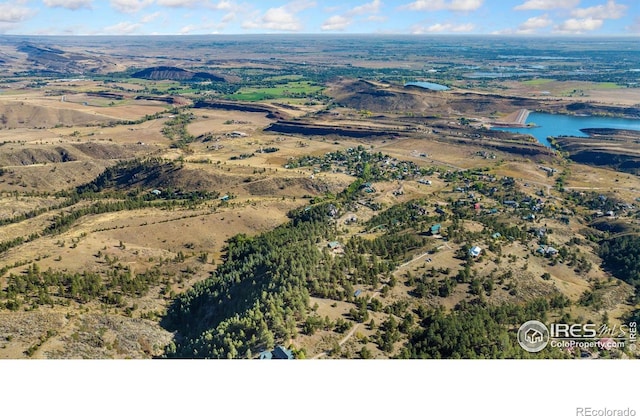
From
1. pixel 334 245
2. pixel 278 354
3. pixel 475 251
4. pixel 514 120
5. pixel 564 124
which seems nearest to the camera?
pixel 278 354

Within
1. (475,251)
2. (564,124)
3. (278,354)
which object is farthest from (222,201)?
(564,124)

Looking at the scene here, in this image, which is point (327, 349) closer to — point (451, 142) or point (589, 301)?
point (589, 301)

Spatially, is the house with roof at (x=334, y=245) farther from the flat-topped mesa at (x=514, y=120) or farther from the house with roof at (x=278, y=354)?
the flat-topped mesa at (x=514, y=120)

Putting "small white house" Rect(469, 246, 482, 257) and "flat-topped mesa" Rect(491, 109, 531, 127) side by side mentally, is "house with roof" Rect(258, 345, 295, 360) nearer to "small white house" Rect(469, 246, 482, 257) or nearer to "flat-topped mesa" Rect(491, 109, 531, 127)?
"small white house" Rect(469, 246, 482, 257)

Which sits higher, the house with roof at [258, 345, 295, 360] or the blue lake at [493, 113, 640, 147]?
the blue lake at [493, 113, 640, 147]

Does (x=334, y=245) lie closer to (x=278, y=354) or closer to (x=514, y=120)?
(x=278, y=354)

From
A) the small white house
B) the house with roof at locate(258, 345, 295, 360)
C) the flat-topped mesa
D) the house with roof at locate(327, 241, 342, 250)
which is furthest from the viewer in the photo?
the flat-topped mesa

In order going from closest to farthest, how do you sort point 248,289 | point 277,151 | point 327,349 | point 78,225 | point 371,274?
1. point 327,349
2. point 248,289
3. point 371,274
4. point 78,225
5. point 277,151

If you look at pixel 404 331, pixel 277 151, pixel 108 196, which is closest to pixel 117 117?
pixel 277 151

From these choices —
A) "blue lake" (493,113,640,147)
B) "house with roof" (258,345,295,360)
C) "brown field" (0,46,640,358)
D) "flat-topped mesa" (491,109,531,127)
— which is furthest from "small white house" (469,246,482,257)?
"flat-topped mesa" (491,109,531,127)
